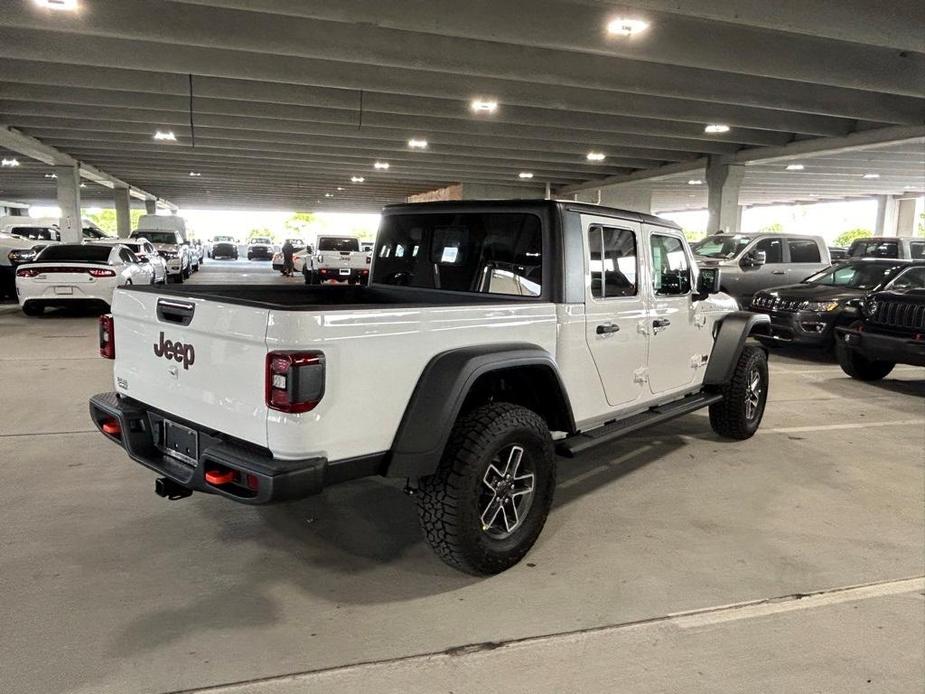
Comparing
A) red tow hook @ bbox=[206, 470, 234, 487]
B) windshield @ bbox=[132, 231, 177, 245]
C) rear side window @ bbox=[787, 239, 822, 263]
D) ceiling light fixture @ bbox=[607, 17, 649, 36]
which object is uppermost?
ceiling light fixture @ bbox=[607, 17, 649, 36]

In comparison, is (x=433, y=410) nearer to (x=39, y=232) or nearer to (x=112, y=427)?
(x=112, y=427)

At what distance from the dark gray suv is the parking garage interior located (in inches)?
96.0

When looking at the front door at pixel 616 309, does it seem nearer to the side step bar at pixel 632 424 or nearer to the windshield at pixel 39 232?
the side step bar at pixel 632 424

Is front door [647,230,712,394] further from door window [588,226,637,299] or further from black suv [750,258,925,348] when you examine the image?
black suv [750,258,925,348]

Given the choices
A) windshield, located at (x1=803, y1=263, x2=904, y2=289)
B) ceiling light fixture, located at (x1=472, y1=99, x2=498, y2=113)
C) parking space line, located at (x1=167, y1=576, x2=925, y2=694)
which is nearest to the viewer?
parking space line, located at (x1=167, y1=576, x2=925, y2=694)

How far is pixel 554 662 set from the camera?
108 inches

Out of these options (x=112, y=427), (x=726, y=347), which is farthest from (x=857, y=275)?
(x=112, y=427)

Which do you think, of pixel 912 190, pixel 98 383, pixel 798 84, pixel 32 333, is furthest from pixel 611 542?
pixel 912 190

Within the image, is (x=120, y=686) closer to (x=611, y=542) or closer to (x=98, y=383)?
(x=611, y=542)

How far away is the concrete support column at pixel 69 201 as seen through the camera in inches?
938

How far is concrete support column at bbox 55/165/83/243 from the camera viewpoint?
23828 millimetres

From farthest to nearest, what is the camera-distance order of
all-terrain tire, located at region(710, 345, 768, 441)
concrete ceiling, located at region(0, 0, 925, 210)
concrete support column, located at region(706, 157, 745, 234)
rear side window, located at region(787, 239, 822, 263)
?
1. concrete support column, located at region(706, 157, 745, 234)
2. rear side window, located at region(787, 239, 822, 263)
3. concrete ceiling, located at region(0, 0, 925, 210)
4. all-terrain tire, located at region(710, 345, 768, 441)

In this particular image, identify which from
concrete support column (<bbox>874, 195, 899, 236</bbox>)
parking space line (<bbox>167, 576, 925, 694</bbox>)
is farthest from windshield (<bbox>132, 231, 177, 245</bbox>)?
concrete support column (<bbox>874, 195, 899, 236</bbox>)

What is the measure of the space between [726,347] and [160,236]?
21606mm
